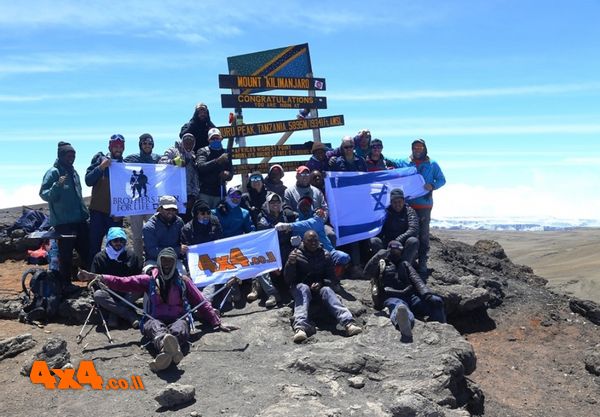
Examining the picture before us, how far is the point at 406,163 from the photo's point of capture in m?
12.6

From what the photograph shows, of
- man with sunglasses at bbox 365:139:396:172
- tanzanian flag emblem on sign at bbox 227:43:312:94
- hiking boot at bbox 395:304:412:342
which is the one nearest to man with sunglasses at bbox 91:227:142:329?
hiking boot at bbox 395:304:412:342

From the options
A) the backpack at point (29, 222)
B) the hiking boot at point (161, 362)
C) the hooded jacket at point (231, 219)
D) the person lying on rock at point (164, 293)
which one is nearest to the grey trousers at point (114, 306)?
the person lying on rock at point (164, 293)

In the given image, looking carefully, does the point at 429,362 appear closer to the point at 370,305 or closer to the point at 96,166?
the point at 370,305

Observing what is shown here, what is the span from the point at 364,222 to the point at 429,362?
4.57m

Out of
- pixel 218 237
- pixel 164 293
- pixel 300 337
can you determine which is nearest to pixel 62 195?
pixel 218 237

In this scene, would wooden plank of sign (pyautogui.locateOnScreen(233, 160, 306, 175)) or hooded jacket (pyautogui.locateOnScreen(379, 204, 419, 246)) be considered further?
wooden plank of sign (pyautogui.locateOnScreen(233, 160, 306, 175))

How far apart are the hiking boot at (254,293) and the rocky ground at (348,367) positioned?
0.21m

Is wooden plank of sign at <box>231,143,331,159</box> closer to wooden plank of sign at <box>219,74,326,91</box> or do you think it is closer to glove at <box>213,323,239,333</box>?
wooden plank of sign at <box>219,74,326,91</box>

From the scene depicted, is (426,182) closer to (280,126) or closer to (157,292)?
(280,126)

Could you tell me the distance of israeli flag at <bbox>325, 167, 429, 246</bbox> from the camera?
11.6m

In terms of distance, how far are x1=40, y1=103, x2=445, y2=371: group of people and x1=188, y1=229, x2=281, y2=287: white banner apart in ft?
0.61

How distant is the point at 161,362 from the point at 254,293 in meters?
3.27

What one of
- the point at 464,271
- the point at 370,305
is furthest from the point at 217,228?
the point at 464,271

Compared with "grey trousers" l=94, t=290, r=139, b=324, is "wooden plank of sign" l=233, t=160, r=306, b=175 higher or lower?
higher
